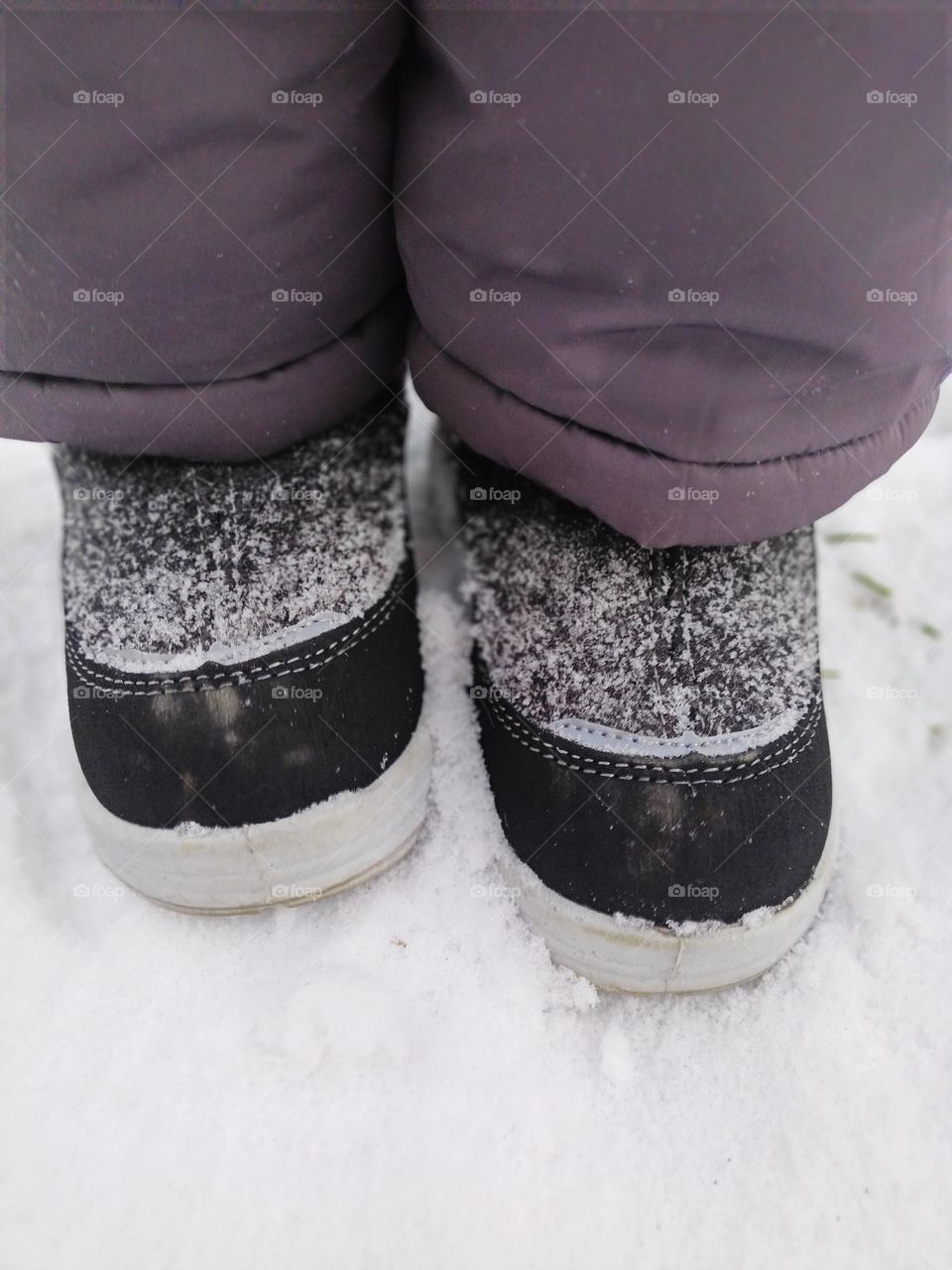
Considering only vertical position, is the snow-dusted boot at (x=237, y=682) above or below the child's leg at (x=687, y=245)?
below

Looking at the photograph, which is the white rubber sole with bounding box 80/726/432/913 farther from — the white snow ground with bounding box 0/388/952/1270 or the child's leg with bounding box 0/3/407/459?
the child's leg with bounding box 0/3/407/459

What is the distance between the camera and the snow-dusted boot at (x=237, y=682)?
2.12 ft

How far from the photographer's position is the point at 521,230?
1.79ft

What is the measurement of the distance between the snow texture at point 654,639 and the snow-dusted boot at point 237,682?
116 millimetres

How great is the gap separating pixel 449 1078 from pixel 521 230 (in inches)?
22.5

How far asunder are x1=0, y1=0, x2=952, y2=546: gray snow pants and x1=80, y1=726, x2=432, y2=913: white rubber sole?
0.88ft

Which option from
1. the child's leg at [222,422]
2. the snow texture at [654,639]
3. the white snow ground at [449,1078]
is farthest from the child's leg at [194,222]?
the white snow ground at [449,1078]

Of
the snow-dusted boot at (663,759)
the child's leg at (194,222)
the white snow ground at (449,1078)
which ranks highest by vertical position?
the child's leg at (194,222)

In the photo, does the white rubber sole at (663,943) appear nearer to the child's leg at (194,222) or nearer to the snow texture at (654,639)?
the snow texture at (654,639)

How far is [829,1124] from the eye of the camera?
25.4 inches

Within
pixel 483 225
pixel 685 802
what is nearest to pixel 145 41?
pixel 483 225

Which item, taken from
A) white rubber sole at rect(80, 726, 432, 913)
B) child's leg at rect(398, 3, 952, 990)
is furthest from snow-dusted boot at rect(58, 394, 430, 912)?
child's leg at rect(398, 3, 952, 990)

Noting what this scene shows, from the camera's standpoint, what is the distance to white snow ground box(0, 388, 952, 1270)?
61 centimetres

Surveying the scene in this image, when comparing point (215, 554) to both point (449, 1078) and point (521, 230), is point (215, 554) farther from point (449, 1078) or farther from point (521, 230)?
point (449, 1078)
